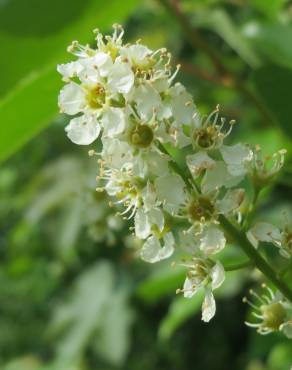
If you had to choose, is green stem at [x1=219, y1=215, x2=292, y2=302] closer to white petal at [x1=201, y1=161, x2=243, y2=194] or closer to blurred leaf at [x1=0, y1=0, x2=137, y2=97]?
white petal at [x1=201, y1=161, x2=243, y2=194]

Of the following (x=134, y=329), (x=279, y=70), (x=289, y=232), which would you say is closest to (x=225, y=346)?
(x=134, y=329)

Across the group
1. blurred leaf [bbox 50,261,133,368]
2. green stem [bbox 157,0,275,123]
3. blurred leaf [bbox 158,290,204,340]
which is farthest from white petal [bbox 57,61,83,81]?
blurred leaf [bbox 50,261,133,368]

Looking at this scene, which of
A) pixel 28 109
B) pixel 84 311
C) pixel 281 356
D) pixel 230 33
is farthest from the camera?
pixel 84 311

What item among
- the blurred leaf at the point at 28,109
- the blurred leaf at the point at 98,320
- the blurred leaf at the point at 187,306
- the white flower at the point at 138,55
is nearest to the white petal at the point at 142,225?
the white flower at the point at 138,55

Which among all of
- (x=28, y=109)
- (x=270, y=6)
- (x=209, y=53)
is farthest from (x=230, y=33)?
(x=28, y=109)

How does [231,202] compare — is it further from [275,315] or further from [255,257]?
[275,315]

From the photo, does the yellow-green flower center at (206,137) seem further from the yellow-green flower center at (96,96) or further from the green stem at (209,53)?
the green stem at (209,53)
